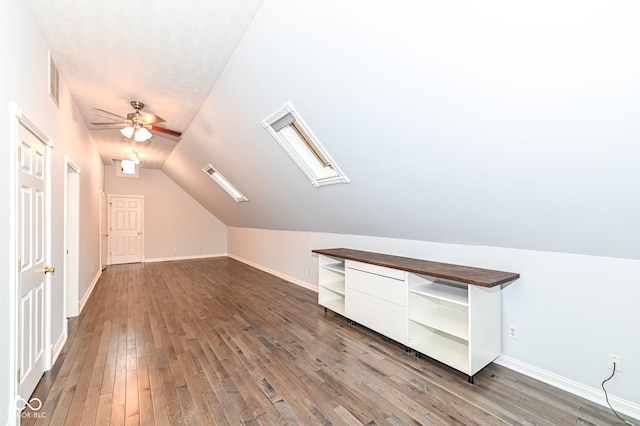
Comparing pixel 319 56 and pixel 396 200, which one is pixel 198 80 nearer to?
pixel 319 56

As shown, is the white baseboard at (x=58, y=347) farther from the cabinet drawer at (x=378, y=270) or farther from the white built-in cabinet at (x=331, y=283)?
the cabinet drawer at (x=378, y=270)

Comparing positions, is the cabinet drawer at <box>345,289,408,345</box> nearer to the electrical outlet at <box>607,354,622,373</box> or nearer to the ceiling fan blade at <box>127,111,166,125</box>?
the electrical outlet at <box>607,354,622,373</box>

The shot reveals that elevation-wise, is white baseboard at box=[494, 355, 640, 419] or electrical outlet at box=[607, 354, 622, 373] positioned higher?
electrical outlet at box=[607, 354, 622, 373]

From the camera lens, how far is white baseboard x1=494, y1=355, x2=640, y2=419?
6.59 feet

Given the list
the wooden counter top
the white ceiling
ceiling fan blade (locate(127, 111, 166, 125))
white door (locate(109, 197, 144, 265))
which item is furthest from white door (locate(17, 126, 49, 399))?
white door (locate(109, 197, 144, 265))

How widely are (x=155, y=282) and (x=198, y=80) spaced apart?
4.59m

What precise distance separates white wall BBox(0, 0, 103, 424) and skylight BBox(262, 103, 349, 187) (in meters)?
1.91

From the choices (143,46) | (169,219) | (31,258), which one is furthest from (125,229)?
(143,46)

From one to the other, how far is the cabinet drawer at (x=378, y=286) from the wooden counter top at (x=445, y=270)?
17cm

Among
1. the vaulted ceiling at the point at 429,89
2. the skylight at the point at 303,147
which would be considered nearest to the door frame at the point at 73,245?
the vaulted ceiling at the point at 429,89

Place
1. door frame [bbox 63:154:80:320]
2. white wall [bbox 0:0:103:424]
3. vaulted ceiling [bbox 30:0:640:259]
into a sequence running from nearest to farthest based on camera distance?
vaulted ceiling [bbox 30:0:640:259] → white wall [bbox 0:0:103:424] → door frame [bbox 63:154:80:320]

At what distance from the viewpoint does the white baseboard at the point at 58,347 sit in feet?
8.97

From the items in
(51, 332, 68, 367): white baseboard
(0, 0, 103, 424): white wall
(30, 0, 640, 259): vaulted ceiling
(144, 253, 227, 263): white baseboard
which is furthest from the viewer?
(144, 253, 227, 263): white baseboard

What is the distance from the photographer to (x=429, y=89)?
6.21 feet
